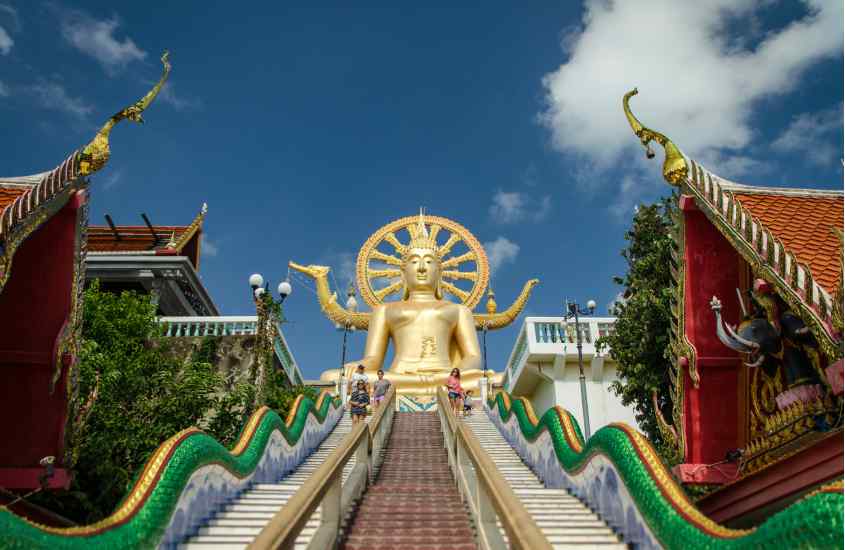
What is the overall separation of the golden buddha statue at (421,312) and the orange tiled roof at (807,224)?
417 inches

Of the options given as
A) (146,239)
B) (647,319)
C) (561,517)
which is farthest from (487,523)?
(146,239)

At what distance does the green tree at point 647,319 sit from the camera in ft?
35.8

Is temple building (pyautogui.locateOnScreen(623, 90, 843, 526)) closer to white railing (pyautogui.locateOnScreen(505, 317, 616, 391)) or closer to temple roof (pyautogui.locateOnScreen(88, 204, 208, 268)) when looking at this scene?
white railing (pyautogui.locateOnScreen(505, 317, 616, 391))

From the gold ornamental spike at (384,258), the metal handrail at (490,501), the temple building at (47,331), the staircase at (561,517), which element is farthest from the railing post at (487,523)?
the gold ornamental spike at (384,258)

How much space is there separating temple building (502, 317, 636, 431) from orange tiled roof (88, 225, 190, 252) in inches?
435

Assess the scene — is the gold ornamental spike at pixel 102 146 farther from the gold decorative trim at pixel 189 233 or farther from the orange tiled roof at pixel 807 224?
the gold decorative trim at pixel 189 233

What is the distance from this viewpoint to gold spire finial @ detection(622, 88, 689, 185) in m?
6.55

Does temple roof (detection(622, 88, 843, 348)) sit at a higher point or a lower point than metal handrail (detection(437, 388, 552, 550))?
higher

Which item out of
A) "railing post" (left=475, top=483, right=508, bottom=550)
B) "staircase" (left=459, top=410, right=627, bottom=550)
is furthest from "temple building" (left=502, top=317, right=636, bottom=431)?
"railing post" (left=475, top=483, right=508, bottom=550)

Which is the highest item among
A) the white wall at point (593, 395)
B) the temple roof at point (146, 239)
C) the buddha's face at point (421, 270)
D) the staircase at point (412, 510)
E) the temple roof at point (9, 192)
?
the temple roof at point (146, 239)

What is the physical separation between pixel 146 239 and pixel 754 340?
20048 millimetres

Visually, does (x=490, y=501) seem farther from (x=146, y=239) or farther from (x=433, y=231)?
(x=146, y=239)

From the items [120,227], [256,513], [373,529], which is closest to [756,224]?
[373,529]

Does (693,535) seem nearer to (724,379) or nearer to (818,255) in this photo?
(818,255)
